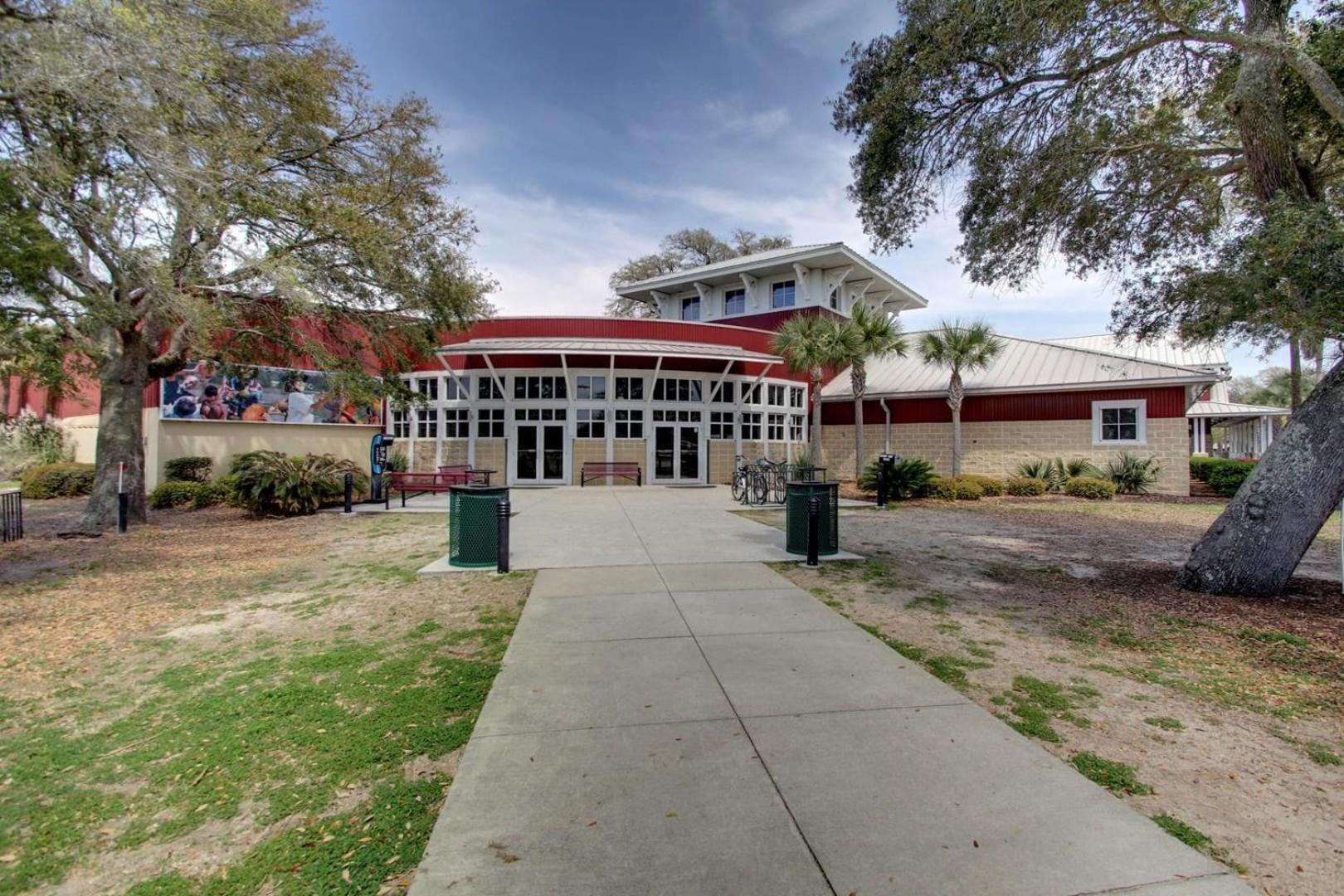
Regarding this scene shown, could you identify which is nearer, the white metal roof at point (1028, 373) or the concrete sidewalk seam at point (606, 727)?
the concrete sidewalk seam at point (606, 727)

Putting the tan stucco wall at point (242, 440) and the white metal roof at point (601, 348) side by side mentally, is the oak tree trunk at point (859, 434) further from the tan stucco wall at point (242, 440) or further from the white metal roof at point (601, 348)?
the tan stucco wall at point (242, 440)

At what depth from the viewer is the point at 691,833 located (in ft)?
9.51

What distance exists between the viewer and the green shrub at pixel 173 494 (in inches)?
662

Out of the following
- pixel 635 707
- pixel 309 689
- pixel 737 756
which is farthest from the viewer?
pixel 309 689

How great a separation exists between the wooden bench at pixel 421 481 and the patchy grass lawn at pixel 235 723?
366 inches

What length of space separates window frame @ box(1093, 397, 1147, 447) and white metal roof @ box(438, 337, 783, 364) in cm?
1088

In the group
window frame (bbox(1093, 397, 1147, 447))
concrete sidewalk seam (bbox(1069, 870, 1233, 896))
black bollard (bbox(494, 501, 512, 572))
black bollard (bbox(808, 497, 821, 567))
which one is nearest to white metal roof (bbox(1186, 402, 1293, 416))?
window frame (bbox(1093, 397, 1147, 447))

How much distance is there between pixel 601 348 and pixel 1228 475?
69.1 ft

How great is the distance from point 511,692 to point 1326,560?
12.6 metres

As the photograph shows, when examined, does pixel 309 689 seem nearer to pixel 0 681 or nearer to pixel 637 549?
pixel 0 681

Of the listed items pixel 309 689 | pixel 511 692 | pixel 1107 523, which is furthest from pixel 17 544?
pixel 1107 523

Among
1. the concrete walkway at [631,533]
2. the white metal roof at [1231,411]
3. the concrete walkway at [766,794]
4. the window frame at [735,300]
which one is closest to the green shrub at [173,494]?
the concrete walkway at [631,533]

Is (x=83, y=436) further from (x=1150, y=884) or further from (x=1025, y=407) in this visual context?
(x=1025, y=407)

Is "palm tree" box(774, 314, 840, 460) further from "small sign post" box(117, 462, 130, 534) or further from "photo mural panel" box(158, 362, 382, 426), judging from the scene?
"small sign post" box(117, 462, 130, 534)
